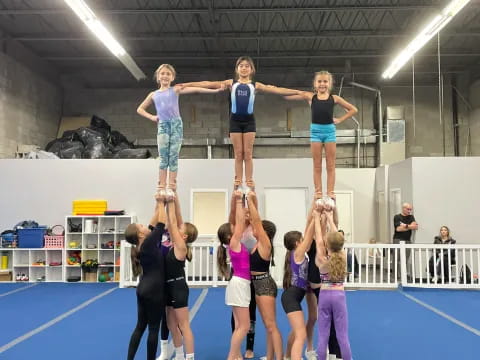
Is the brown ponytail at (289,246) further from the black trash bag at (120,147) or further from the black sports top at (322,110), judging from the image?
the black trash bag at (120,147)

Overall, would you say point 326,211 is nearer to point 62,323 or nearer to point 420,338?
point 420,338

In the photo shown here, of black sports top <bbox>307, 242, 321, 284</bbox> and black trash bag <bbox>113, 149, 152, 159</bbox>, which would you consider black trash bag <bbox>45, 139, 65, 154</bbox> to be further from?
black sports top <bbox>307, 242, 321, 284</bbox>

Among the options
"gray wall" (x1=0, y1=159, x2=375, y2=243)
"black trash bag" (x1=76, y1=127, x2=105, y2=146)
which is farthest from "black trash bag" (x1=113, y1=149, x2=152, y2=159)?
"black trash bag" (x1=76, y1=127, x2=105, y2=146)

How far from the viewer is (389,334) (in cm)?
513

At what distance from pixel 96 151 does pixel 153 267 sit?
24.4 ft

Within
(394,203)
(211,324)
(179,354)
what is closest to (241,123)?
(179,354)

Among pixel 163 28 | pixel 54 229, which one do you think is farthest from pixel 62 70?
pixel 54 229

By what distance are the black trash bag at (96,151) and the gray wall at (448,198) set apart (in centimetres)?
727

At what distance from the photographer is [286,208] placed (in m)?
9.84

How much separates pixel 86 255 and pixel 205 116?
6237 mm

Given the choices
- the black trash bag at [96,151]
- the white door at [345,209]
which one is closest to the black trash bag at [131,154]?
the black trash bag at [96,151]

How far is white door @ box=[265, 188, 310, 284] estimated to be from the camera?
9.78 metres

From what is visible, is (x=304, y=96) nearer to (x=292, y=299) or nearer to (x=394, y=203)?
(x=292, y=299)

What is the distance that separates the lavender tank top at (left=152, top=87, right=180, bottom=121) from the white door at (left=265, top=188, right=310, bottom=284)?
6316 mm
